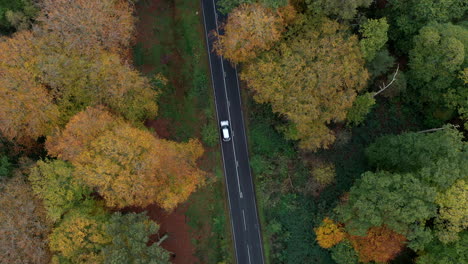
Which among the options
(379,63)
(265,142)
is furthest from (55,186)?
(379,63)

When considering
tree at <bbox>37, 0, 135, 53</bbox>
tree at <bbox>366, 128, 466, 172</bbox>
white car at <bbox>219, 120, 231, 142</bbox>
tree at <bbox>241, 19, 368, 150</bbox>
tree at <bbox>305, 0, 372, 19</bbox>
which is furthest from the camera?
white car at <bbox>219, 120, 231, 142</bbox>

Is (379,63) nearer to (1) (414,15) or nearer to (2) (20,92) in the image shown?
(1) (414,15)

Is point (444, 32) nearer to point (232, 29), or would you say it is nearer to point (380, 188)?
point (380, 188)

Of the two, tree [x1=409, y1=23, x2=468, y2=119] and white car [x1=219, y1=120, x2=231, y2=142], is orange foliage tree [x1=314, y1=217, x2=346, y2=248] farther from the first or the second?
tree [x1=409, y1=23, x2=468, y2=119]

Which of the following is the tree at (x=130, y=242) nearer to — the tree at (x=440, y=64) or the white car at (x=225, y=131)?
the white car at (x=225, y=131)

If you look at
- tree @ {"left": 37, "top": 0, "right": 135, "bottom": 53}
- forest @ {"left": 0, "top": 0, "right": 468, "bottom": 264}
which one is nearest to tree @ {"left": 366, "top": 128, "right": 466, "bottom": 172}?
forest @ {"left": 0, "top": 0, "right": 468, "bottom": 264}

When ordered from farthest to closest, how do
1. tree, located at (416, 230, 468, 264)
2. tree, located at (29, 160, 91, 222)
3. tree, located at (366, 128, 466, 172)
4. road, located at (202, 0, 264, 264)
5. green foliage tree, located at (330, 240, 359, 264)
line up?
road, located at (202, 0, 264, 264)
green foliage tree, located at (330, 240, 359, 264)
tree, located at (366, 128, 466, 172)
tree, located at (29, 160, 91, 222)
tree, located at (416, 230, 468, 264)

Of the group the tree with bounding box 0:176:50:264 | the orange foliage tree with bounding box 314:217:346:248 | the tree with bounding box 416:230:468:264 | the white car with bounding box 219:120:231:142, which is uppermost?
the white car with bounding box 219:120:231:142
